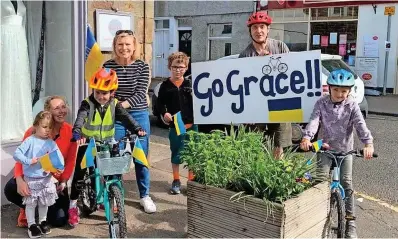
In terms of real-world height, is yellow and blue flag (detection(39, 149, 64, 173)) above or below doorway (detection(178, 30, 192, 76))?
below

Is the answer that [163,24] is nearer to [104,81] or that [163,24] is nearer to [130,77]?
[130,77]

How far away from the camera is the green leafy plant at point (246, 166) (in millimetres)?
3098

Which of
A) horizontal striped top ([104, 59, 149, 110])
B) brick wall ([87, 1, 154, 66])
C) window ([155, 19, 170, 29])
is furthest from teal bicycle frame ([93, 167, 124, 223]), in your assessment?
window ([155, 19, 170, 29])

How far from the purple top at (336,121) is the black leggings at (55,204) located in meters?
2.32

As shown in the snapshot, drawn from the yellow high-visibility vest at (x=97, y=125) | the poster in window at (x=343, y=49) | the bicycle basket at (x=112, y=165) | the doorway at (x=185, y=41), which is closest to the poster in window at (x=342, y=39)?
the poster in window at (x=343, y=49)

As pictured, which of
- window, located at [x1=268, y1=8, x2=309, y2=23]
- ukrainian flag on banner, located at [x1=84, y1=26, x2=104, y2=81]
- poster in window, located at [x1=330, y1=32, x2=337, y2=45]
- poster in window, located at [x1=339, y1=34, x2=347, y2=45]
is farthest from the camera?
window, located at [x1=268, y1=8, x2=309, y2=23]

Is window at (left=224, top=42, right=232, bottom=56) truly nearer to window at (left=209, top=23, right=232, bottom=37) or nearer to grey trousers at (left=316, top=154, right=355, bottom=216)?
window at (left=209, top=23, right=232, bottom=37)

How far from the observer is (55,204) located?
14.0ft

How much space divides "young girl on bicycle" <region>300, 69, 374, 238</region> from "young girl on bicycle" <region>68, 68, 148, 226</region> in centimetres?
152

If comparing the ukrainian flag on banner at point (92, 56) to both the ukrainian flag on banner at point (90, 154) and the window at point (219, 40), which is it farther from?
the window at point (219, 40)

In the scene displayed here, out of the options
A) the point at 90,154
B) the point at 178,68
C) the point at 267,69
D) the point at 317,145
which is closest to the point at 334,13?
the point at 178,68

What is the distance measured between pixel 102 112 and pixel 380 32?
13.5 metres

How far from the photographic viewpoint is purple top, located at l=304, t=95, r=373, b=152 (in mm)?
3809

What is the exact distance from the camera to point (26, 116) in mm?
5434
